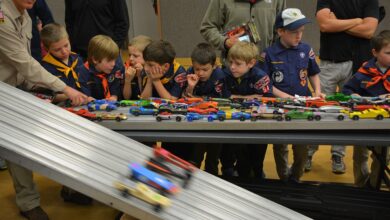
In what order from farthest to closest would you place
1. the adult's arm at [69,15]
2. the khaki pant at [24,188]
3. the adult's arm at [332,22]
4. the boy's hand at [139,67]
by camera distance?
the adult's arm at [69,15]
the adult's arm at [332,22]
the boy's hand at [139,67]
the khaki pant at [24,188]

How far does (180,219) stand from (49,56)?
222cm

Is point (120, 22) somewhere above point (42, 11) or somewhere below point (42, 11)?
below

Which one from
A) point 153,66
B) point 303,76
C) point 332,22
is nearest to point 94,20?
point 153,66

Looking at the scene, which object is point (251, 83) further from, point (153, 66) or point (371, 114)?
point (371, 114)

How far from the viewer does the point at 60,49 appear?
2854mm

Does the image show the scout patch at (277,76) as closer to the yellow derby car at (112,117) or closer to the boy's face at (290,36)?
the boy's face at (290,36)

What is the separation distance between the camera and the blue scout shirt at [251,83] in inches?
111

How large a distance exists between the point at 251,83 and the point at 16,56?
162 cm

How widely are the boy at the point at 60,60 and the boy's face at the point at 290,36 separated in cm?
153

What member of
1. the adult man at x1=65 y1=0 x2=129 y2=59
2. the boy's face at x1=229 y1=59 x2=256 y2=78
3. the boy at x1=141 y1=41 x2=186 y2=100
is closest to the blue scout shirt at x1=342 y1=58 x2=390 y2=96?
the boy's face at x1=229 y1=59 x2=256 y2=78

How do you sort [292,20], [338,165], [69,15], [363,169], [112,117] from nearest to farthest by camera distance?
[112,117], [292,20], [363,169], [338,165], [69,15]

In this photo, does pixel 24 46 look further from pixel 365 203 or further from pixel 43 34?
pixel 365 203

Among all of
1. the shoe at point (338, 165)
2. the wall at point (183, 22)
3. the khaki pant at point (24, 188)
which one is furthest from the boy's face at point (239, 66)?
the wall at point (183, 22)

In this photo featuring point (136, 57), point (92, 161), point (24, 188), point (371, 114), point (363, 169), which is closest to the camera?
point (92, 161)
